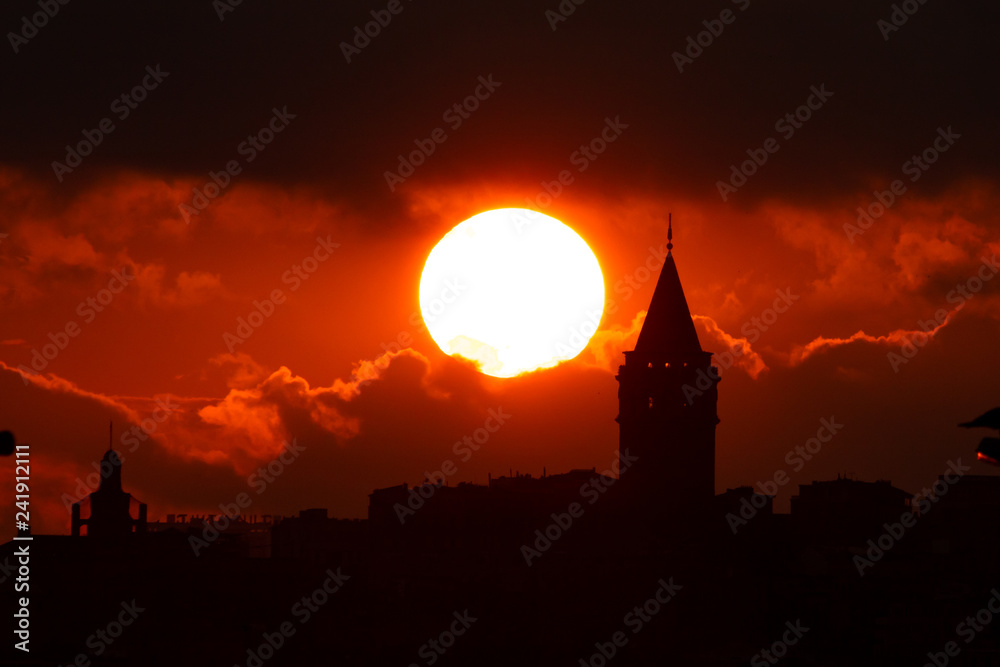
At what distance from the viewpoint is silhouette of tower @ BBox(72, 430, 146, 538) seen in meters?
90.0

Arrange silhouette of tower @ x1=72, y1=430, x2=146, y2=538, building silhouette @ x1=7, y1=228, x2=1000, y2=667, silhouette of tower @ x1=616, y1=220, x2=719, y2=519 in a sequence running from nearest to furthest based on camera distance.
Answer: building silhouette @ x1=7, y1=228, x2=1000, y2=667
silhouette of tower @ x1=616, y1=220, x2=719, y2=519
silhouette of tower @ x1=72, y1=430, x2=146, y2=538

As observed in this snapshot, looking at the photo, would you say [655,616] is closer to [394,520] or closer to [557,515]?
[557,515]

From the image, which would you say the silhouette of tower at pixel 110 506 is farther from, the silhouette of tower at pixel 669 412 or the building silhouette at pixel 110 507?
the silhouette of tower at pixel 669 412

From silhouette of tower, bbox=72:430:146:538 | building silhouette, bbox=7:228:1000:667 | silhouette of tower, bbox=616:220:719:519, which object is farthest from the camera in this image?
silhouette of tower, bbox=72:430:146:538

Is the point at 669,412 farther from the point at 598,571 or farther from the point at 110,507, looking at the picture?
the point at 110,507

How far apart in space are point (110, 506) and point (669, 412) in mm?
29321

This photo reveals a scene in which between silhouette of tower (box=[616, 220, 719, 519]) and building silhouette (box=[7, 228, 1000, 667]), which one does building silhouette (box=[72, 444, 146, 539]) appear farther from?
silhouette of tower (box=[616, 220, 719, 519])

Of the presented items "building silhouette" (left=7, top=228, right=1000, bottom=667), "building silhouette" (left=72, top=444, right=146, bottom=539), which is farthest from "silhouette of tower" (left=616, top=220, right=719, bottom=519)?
"building silhouette" (left=72, top=444, right=146, bottom=539)

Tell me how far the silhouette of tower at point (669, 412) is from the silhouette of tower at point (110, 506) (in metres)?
26.4

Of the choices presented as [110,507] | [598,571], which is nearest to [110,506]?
[110,507]

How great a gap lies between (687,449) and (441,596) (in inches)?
472

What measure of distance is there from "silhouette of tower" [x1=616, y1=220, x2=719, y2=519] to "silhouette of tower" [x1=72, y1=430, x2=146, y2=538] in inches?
1041

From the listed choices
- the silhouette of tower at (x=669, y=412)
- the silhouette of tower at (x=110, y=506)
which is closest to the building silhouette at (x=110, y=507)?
the silhouette of tower at (x=110, y=506)

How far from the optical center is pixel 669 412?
78312 mm
